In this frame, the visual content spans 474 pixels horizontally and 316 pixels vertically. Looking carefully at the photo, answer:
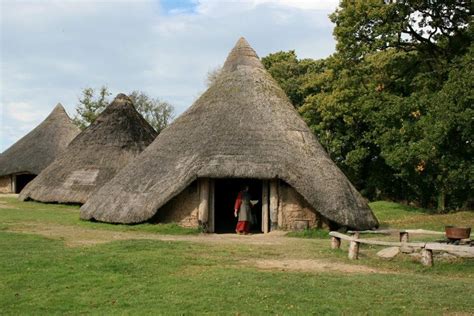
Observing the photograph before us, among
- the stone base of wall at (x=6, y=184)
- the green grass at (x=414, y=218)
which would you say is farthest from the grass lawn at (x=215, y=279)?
the stone base of wall at (x=6, y=184)

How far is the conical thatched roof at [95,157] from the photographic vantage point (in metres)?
27.5

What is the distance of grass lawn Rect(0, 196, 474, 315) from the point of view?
8.93m

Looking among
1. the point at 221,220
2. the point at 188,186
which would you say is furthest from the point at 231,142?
the point at 221,220

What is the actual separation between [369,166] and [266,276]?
26.3 m

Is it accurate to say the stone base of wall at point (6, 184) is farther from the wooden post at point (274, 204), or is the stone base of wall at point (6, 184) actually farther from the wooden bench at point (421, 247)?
the wooden bench at point (421, 247)

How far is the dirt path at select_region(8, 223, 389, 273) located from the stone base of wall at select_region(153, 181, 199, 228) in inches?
35.9

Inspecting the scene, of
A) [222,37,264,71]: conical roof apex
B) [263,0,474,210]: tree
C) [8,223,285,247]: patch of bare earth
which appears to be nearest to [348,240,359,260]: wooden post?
[8,223,285,247]: patch of bare earth

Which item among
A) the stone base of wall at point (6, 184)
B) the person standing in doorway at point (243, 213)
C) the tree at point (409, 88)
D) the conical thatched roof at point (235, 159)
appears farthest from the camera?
the stone base of wall at point (6, 184)

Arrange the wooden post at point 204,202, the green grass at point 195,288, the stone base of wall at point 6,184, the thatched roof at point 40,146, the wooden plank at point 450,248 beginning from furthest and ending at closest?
the stone base of wall at point 6,184 < the thatched roof at point 40,146 < the wooden post at point 204,202 < the wooden plank at point 450,248 < the green grass at point 195,288

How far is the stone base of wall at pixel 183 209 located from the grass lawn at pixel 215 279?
2.73 meters

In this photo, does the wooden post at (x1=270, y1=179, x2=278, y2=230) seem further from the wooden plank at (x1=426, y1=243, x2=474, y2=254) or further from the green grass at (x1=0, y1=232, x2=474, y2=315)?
the wooden plank at (x1=426, y1=243, x2=474, y2=254)

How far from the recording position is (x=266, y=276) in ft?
35.4

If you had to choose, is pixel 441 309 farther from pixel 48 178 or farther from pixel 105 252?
pixel 48 178

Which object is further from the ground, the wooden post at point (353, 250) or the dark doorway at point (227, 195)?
the dark doorway at point (227, 195)
